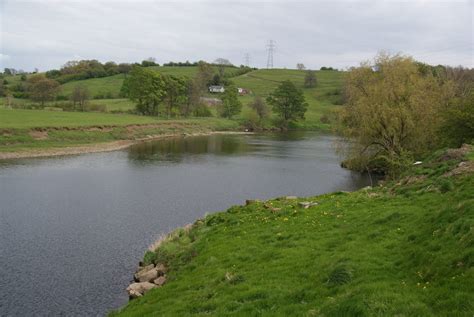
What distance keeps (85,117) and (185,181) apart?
5873 centimetres

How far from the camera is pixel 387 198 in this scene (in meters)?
22.8

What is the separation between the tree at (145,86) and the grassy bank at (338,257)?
96.4 metres

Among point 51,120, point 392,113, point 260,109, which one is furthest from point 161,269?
point 260,109

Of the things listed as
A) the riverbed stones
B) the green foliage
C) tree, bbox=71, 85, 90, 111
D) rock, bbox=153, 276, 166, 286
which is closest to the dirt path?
tree, bbox=71, 85, 90, 111

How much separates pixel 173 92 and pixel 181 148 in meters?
48.8

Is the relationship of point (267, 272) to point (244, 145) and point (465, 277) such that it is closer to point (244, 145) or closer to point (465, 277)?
point (465, 277)

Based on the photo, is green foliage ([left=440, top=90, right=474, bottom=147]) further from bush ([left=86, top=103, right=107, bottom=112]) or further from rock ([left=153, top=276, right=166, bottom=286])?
bush ([left=86, top=103, right=107, bottom=112])

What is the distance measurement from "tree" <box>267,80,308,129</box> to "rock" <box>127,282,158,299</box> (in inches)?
4570

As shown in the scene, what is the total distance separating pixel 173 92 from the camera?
125m

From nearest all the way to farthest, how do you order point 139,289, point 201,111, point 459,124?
1. point 139,289
2. point 459,124
3. point 201,111

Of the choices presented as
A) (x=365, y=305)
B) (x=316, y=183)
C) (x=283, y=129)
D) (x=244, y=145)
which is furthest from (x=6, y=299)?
(x=283, y=129)

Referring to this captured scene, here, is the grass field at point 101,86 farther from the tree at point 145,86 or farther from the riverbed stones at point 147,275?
the riverbed stones at point 147,275

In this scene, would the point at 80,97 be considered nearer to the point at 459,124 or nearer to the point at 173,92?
the point at 173,92

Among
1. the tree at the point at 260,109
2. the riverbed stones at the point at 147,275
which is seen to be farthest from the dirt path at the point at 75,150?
the tree at the point at 260,109
